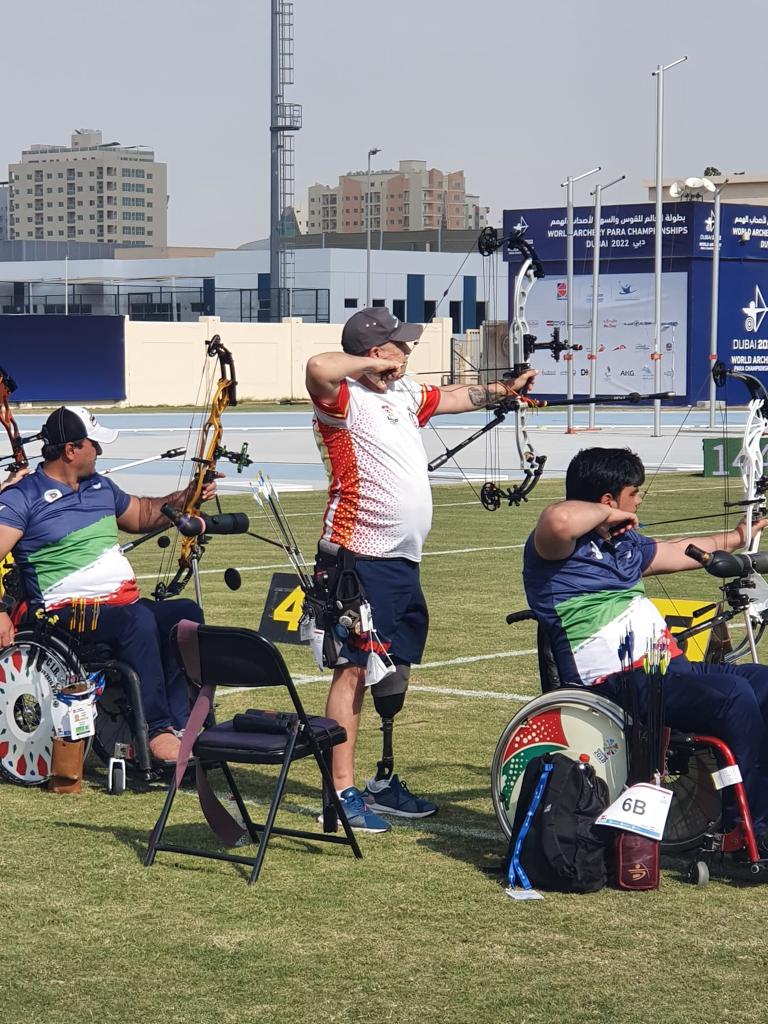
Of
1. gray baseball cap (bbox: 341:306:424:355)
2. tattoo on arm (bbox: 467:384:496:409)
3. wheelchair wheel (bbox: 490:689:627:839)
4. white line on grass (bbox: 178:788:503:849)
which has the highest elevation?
gray baseball cap (bbox: 341:306:424:355)

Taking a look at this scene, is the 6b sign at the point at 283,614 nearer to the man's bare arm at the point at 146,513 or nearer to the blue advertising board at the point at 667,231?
the man's bare arm at the point at 146,513

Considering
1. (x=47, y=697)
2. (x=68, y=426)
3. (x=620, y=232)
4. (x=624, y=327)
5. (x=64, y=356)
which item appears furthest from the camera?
(x=620, y=232)

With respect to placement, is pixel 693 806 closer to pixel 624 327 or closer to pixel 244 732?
pixel 244 732

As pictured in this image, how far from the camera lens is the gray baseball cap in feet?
22.7

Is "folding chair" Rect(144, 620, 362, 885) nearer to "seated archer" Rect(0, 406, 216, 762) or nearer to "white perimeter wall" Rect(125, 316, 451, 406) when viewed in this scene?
"seated archer" Rect(0, 406, 216, 762)

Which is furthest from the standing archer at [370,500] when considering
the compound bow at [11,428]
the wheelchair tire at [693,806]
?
the compound bow at [11,428]

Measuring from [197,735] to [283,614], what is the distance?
3568 mm

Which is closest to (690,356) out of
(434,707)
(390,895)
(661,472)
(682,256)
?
(682,256)

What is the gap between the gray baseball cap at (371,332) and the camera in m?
6.91

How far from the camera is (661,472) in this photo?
2675 centimetres

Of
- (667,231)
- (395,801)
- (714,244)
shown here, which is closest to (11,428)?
(395,801)

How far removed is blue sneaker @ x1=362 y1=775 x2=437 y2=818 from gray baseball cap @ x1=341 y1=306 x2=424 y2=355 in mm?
1757

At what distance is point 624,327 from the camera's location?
55.0m

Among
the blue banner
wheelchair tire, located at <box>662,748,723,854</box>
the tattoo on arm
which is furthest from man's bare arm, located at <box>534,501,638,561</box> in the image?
the blue banner
